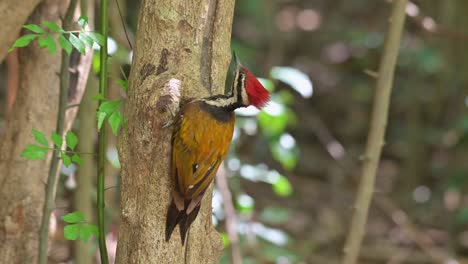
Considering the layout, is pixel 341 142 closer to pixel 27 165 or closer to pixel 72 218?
pixel 27 165

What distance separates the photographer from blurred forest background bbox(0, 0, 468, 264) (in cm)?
434

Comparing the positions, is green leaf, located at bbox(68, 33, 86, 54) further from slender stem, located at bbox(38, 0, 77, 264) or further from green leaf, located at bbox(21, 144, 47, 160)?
slender stem, located at bbox(38, 0, 77, 264)

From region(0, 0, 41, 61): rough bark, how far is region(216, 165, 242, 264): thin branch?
1327mm

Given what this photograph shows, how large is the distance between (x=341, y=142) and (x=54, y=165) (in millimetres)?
5085

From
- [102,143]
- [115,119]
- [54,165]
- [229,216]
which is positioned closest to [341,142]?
[229,216]

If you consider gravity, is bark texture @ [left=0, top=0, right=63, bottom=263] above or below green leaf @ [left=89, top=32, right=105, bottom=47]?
below

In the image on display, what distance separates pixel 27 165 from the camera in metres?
3.07

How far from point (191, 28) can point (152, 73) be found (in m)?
0.21

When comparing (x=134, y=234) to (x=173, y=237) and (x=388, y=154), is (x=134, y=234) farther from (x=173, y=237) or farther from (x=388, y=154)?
(x=388, y=154)

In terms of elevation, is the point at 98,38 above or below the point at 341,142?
above

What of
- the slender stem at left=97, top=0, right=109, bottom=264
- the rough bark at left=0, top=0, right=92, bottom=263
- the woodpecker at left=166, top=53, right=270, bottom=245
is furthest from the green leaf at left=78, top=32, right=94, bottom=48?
the rough bark at left=0, top=0, right=92, bottom=263

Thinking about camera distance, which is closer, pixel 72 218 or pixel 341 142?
pixel 72 218

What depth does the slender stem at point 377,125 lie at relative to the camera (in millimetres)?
3252

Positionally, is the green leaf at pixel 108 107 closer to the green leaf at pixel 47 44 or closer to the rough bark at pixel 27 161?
the green leaf at pixel 47 44
